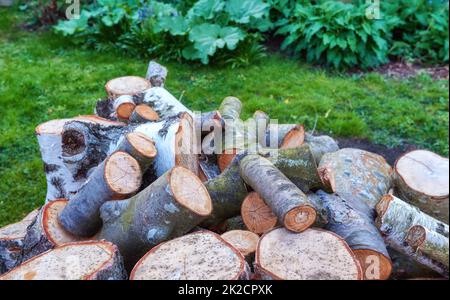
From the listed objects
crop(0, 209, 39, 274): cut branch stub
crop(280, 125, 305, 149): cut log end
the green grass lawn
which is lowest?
the green grass lawn

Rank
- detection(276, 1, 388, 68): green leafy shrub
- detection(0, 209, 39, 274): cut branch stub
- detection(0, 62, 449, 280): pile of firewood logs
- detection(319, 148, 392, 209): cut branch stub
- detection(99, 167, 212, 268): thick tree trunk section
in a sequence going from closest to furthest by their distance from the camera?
detection(0, 62, 449, 280): pile of firewood logs
detection(99, 167, 212, 268): thick tree trunk section
detection(0, 209, 39, 274): cut branch stub
detection(319, 148, 392, 209): cut branch stub
detection(276, 1, 388, 68): green leafy shrub

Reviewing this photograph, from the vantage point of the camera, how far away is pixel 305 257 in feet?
7.86

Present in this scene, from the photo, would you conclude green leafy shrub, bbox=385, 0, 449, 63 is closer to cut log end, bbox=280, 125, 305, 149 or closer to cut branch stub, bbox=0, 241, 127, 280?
cut log end, bbox=280, 125, 305, 149

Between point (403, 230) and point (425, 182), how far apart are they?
555 millimetres

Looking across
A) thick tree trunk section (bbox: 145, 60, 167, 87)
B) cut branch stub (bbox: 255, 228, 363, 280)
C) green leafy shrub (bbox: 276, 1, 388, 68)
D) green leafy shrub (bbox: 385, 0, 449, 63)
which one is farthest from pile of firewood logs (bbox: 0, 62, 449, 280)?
green leafy shrub (bbox: 385, 0, 449, 63)

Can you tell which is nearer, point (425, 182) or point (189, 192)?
point (189, 192)

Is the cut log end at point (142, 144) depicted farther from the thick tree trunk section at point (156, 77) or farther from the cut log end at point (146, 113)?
the thick tree trunk section at point (156, 77)

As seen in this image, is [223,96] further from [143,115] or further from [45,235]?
[45,235]

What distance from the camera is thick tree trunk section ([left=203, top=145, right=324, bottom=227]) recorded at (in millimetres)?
2820

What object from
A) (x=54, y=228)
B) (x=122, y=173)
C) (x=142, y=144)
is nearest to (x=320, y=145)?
(x=142, y=144)

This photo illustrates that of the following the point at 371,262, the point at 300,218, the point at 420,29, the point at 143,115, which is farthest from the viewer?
the point at 420,29
